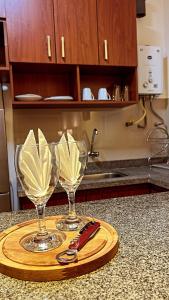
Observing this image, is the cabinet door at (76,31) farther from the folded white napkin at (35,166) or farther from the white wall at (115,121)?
the folded white napkin at (35,166)

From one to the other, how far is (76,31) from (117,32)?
13.1 inches

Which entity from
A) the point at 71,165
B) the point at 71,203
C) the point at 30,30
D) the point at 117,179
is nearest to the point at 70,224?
the point at 71,203

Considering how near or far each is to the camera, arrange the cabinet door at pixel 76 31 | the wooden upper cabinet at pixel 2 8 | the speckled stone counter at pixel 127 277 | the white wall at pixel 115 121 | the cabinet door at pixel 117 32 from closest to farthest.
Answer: the speckled stone counter at pixel 127 277, the wooden upper cabinet at pixel 2 8, the cabinet door at pixel 76 31, the cabinet door at pixel 117 32, the white wall at pixel 115 121

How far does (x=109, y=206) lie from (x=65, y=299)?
0.50m

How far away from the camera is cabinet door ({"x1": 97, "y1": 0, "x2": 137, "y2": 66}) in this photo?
195 cm

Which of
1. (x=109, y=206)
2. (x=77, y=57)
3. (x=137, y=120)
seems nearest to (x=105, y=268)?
(x=109, y=206)

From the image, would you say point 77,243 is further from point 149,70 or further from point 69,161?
point 149,70

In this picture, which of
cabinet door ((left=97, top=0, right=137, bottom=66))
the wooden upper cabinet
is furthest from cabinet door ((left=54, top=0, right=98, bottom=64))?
the wooden upper cabinet

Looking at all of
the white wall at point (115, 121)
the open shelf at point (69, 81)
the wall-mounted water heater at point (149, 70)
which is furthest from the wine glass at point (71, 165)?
the wall-mounted water heater at point (149, 70)

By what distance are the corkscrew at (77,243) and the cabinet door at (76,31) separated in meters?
1.50

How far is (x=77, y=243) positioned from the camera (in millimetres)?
533

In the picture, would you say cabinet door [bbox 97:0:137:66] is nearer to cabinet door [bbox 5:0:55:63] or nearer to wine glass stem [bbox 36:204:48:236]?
cabinet door [bbox 5:0:55:63]

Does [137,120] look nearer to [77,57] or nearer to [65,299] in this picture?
[77,57]

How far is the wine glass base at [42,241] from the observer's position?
1.76 ft
